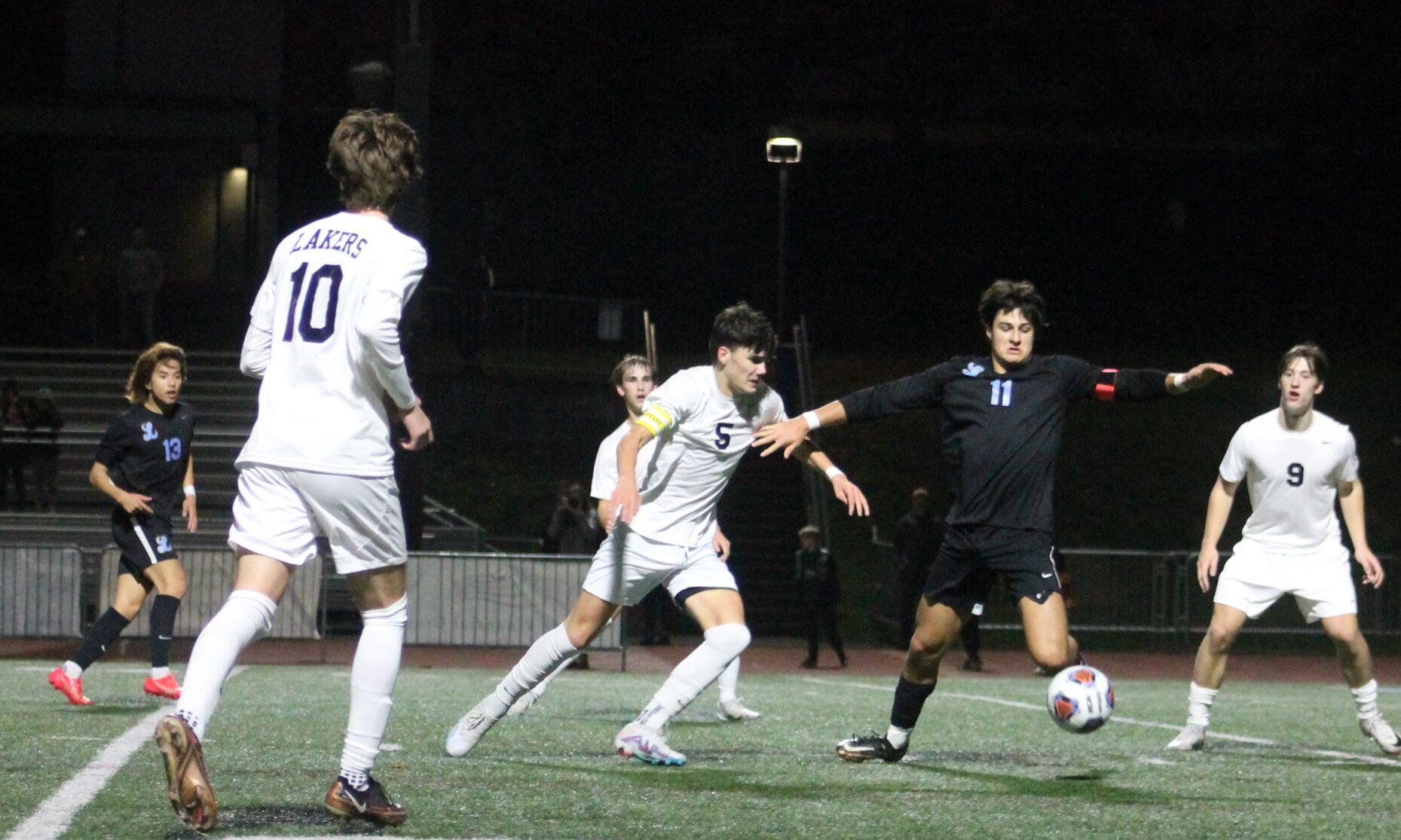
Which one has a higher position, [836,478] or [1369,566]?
[836,478]

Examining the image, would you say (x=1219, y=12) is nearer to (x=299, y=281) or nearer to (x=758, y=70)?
(x=758, y=70)

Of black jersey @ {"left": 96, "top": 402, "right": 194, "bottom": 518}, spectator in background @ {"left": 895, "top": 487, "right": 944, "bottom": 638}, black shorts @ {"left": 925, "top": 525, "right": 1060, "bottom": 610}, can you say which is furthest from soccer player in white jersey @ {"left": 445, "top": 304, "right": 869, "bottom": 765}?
spectator in background @ {"left": 895, "top": 487, "right": 944, "bottom": 638}

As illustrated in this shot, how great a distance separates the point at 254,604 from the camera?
18.8 feet

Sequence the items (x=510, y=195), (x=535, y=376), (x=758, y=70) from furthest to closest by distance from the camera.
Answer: (x=510, y=195), (x=758, y=70), (x=535, y=376)

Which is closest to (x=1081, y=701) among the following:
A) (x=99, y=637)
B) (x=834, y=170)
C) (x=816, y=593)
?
(x=99, y=637)

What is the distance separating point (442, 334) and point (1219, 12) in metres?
18.8

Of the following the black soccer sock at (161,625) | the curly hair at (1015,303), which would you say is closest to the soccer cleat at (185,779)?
the curly hair at (1015,303)

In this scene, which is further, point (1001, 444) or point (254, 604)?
point (1001, 444)

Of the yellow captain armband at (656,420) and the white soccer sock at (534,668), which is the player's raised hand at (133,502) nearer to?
the white soccer sock at (534,668)

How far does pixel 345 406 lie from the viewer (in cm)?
575

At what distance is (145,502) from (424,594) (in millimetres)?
6503


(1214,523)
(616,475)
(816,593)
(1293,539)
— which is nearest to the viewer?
(1293,539)

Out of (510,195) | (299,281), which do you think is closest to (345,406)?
(299,281)

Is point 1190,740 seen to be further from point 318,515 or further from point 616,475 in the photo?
point 318,515
